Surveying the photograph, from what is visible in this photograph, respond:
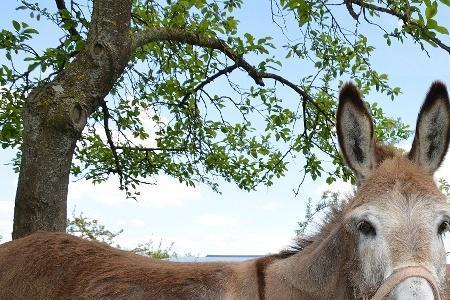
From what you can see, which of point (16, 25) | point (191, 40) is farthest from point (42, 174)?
point (191, 40)

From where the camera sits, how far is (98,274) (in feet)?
13.3

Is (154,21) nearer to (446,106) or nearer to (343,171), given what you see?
(343,171)

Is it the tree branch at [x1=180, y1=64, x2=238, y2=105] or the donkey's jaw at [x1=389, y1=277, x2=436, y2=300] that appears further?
the tree branch at [x1=180, y1=64, x2=238, y2=105]

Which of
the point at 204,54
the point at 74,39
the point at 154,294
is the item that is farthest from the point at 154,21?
the point at 154,294

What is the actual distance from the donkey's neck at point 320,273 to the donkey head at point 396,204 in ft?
0.45

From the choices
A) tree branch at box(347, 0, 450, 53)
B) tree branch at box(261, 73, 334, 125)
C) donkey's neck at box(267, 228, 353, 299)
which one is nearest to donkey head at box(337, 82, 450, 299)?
donkey's neck at box(267, 228, 353, 299)

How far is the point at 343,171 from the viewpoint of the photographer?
8.29m

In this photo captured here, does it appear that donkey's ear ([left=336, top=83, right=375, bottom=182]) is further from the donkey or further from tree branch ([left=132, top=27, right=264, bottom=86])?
tree branch ([left=132, top=27, right=264, bottom=86])

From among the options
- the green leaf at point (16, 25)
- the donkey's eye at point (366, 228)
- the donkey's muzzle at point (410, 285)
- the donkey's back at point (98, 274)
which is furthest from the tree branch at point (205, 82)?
the donkey's muzzle at point (410, 285)

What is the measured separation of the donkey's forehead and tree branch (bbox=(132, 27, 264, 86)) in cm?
450

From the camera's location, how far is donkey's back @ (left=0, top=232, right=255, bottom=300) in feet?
12.5

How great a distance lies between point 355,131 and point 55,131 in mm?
3834

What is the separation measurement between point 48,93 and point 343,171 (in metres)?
4.12

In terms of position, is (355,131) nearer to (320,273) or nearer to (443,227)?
(443,227)
